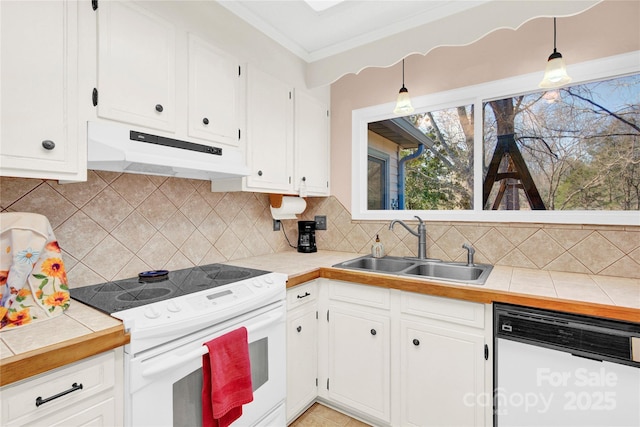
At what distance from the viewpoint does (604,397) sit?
118 cm

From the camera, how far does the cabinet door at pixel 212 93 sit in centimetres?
156

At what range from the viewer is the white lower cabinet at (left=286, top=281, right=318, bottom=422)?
1766 mm

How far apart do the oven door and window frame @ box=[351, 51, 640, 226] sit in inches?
50.2

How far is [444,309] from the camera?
1.54 m

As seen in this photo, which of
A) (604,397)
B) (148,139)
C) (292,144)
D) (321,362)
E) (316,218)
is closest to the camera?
(604,397)

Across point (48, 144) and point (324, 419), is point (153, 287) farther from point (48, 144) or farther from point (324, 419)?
point (324, 419)

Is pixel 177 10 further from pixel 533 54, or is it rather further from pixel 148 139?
pixel 533 54

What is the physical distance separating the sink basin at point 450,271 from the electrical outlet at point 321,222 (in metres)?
0.90

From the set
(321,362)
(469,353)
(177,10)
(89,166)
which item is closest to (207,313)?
(89,166)

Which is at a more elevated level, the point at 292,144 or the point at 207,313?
the point at 292,144

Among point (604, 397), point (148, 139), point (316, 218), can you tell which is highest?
point (148, 139)

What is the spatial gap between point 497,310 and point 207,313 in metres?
1.28

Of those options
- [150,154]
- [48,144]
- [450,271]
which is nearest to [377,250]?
[450,271]

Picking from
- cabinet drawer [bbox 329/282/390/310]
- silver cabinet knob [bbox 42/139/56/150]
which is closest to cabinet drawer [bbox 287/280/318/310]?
cabinet drawer [bbox 329/282/390/310]
